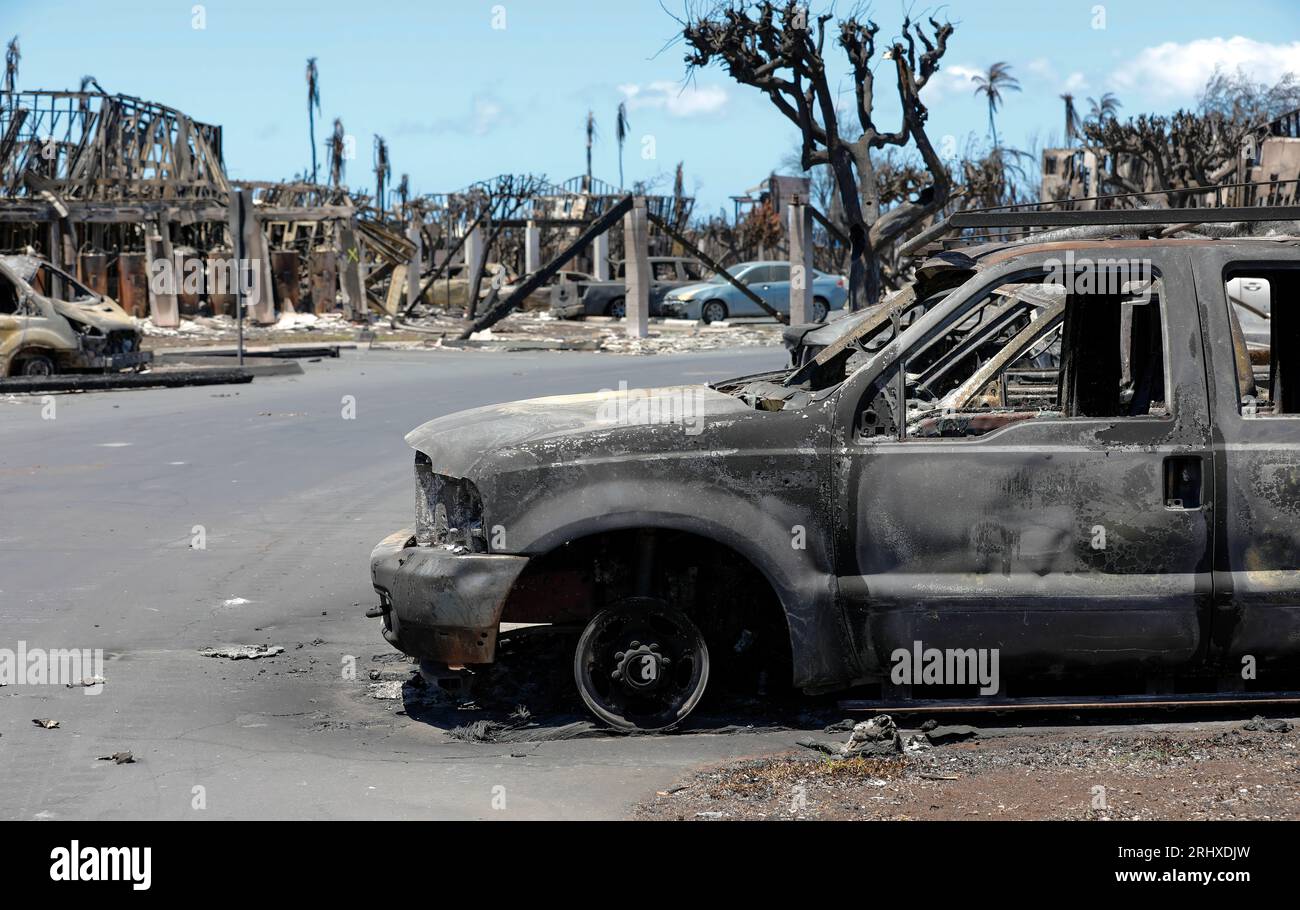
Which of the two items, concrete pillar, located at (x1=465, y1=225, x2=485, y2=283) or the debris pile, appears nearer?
the debris pile

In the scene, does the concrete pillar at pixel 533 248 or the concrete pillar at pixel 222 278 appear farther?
the concrete pillar at pixel 533 248

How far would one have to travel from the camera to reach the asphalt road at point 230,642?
200 inches

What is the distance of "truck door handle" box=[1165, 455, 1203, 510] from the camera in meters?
5.40

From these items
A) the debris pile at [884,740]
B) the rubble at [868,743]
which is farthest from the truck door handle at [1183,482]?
the rubble at [868,743]

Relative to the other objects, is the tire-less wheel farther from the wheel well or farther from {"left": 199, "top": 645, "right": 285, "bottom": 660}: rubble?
the wheel well

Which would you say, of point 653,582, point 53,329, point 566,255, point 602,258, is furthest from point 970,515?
point 602,258

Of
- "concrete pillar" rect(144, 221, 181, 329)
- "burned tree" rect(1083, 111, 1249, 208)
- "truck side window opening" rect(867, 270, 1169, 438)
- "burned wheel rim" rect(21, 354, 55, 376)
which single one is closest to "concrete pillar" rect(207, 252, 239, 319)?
"concrete pillar" rect(144, 221, 181, 329)

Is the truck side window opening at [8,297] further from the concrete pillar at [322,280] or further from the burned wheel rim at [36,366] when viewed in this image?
the concrete pillar at [322,280]

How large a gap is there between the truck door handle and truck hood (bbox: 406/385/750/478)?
1.51m

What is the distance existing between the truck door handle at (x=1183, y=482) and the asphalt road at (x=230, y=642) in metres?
1.66

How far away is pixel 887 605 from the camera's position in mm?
5402

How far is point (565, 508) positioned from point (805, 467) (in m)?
0.86
